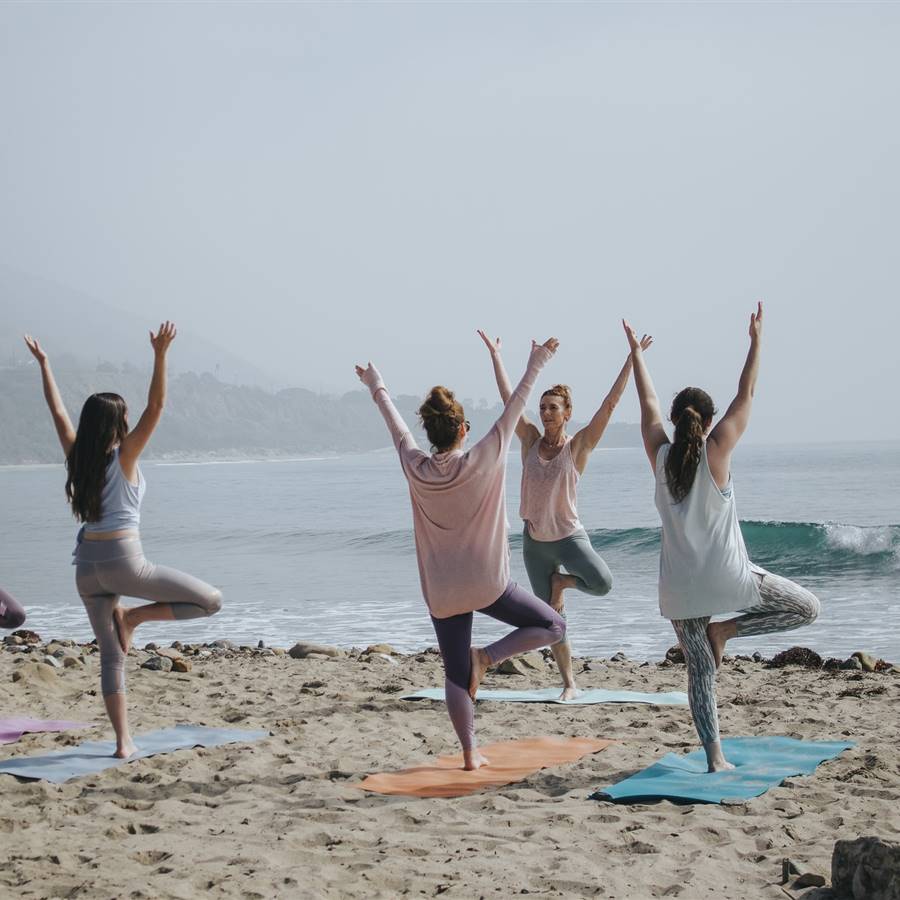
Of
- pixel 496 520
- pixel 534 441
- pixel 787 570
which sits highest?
pixel 534 441

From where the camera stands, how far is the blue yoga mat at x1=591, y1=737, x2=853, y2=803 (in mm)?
5312

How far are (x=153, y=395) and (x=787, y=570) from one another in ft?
69.0

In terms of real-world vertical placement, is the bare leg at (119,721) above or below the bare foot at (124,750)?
above

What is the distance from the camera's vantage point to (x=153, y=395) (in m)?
5.69

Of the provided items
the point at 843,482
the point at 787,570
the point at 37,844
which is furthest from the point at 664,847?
the point at 843,482

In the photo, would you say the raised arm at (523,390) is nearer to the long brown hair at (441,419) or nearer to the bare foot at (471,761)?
the long brown hair at (441,419)

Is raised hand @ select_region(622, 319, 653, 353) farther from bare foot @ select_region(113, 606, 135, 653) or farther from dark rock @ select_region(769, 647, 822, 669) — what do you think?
dark rock @ select_region(769, 647, 822, 669)

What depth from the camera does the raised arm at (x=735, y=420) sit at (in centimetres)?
527

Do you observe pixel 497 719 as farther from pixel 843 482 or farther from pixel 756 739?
pixel 843 482

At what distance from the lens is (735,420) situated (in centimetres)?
530

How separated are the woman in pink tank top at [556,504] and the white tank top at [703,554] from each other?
217 cm

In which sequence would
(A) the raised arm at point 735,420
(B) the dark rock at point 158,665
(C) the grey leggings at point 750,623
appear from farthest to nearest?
(B) the dark rock at point 158,665 → (C) the grey leggings at point 750,623 → (A) the raised arm at point 735,420

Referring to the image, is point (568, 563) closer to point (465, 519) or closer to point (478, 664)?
point (478, 664)

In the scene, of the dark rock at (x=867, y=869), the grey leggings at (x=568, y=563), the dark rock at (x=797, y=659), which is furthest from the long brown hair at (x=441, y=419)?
the dark rock at (x=797, y=659)
